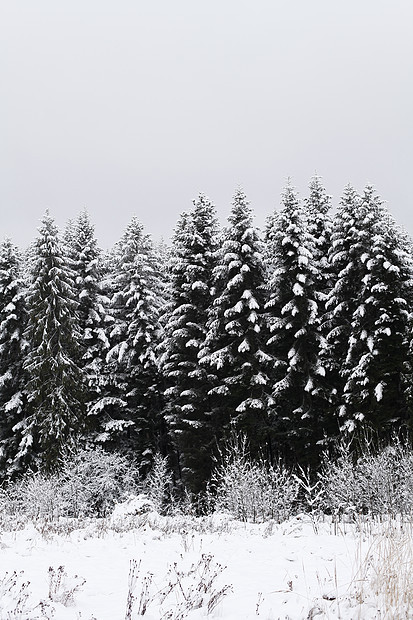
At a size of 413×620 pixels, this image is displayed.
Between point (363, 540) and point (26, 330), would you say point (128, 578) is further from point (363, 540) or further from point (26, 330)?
point (26, 330)

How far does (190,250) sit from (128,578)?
21.8 m

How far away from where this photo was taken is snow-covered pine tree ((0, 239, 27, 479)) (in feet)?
90.8

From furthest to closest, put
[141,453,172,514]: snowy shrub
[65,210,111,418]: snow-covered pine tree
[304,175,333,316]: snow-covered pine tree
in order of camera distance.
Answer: [65,210,111,418]: snow-covered pine tree
[304,175,333,316]: snow-covered pine tree
[141,453,172,514]: snowy shrub

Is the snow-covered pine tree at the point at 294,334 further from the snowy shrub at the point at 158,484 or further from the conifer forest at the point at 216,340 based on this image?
the snowy shrub at the point at 158,484

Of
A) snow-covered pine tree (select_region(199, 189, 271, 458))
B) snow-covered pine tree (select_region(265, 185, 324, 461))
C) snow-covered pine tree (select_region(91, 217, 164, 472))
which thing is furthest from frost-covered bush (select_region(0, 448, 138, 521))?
snow-covered pine tree (select_region(265, 185, 324, 461))

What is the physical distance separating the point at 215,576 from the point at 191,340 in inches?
774

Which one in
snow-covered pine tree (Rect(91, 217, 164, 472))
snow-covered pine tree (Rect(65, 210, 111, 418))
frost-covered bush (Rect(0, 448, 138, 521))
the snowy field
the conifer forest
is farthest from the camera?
snow-covered pine tree (Rect(65, 210, 111, 418))

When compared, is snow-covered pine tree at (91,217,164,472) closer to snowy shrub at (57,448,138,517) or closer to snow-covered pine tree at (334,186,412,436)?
snowy shrub at (57,448,138,517)

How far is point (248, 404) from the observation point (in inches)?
893

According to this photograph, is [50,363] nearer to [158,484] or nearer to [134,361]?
[134,361]

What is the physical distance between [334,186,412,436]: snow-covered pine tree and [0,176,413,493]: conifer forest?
70mm

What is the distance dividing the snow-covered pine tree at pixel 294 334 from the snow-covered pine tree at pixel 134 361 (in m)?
6.82

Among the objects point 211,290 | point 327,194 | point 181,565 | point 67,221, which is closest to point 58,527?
point 181,565

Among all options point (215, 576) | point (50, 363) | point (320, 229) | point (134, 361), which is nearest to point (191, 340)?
point (134, 361)
